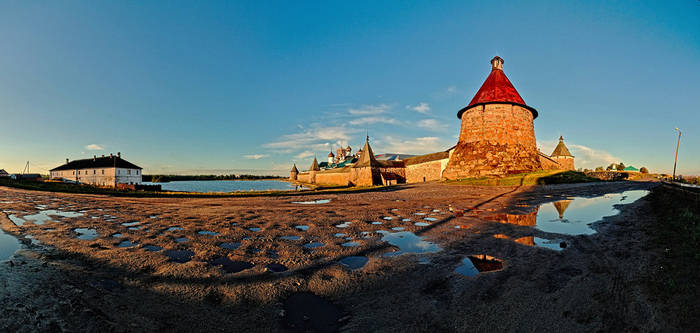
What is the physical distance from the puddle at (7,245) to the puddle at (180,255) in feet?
8.50

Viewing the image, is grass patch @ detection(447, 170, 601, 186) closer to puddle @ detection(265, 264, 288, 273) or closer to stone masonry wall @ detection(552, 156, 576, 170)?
puddle @ detection(265, 264, 288, 273)

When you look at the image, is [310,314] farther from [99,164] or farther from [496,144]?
[99,164]

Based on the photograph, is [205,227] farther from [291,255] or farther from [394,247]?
[394,247]

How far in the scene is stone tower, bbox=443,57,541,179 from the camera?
1177 inches

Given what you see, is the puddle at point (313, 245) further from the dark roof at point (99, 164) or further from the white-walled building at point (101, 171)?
the dark roof at point (99, 164)

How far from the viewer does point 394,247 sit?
5266 mm

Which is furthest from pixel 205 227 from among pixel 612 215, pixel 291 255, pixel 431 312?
pixel 612 215

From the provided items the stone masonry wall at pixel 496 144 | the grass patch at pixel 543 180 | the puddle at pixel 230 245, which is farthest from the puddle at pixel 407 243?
the stone masonry wall at pixel 496 144

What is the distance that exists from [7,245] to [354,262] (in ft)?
23.3

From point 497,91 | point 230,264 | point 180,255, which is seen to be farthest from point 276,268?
point 497,91

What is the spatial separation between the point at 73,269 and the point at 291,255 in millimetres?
3312

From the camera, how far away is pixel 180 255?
4.73 m

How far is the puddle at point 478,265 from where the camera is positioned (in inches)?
155

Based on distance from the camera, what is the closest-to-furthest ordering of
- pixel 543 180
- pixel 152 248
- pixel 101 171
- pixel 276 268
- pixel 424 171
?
pixel 276 268 < pixel 152 248 < pixel 543 180 < pixel 424 171 < pixel 101 171
